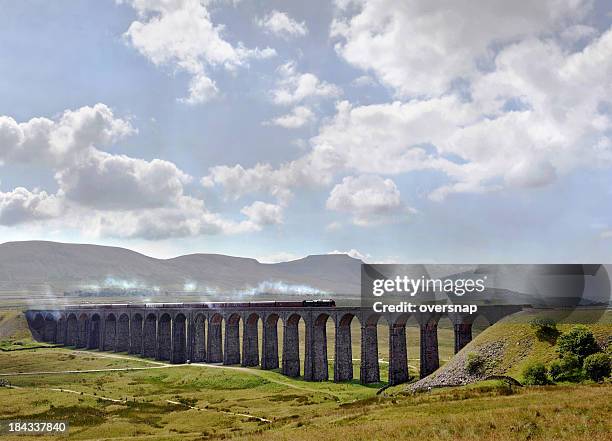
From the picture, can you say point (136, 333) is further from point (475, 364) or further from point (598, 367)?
point (598, 367)

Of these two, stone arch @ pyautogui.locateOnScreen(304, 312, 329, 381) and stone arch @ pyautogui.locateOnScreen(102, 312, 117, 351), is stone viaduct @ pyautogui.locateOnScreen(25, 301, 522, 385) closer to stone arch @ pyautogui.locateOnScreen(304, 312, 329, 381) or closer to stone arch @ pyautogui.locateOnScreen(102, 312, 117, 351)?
stone arch @ pyautogui.locateOnScreen(304, 312, 329, 381)

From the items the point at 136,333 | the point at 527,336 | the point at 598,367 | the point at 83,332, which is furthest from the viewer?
the point at 83,332

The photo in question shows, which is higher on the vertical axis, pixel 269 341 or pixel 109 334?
pixel 269 341

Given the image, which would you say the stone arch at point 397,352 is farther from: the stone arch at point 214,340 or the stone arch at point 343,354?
the stone arch at point 214,340

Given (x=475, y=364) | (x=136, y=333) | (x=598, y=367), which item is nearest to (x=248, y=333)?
(x=136, y=333)

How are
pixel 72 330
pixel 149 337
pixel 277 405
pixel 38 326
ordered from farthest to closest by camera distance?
pixel 38 326
pixel 72 330
pixel 149 337
pixel 277 405

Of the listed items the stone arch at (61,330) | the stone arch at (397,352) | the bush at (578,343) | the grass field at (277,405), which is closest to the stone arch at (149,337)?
the grass field at (277,405)

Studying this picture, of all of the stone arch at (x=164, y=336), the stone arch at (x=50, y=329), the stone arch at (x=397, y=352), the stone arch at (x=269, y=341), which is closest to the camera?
the stone arch at (x=397, y=352)
